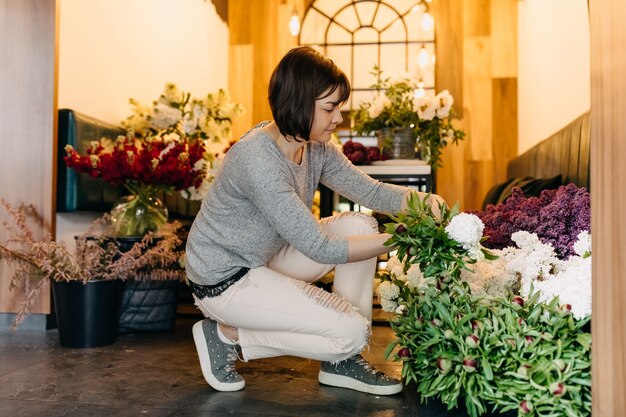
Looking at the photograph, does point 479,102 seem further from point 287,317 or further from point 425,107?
point 287,317

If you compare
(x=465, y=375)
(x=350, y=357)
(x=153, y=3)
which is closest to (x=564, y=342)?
(x=465, y=375)

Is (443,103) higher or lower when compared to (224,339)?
higher

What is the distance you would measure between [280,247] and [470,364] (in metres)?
0.76

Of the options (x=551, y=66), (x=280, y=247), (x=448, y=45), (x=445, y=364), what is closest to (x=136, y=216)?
(x=280, y=247)

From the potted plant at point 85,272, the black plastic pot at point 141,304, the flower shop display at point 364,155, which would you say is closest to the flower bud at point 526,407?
the potted plant at point 85,272

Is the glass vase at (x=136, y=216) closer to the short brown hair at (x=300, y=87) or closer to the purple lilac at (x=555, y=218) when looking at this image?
the short brown hair at (x=300, y=87)

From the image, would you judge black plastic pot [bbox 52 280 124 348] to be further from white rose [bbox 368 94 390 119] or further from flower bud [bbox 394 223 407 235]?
white rose [bbox 368 94 390 119]

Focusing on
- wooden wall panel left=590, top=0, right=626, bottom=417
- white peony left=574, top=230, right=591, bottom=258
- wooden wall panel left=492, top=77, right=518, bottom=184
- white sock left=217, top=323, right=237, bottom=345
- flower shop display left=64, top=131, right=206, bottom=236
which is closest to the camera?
wooden wall panel left=590, top=0, right=626, bottom=417

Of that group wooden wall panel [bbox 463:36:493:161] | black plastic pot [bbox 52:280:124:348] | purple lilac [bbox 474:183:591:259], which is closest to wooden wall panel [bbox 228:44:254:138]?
wooden wall panel [bbox 463:36:493:161]

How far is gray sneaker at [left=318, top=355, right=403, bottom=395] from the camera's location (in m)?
1.80

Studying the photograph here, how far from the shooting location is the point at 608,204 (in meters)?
1.06

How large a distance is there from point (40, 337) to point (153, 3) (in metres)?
2.46

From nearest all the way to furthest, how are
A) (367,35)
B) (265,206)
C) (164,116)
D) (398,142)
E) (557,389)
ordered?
(557,389)
(265,206)
(164,116)
(398,142)
(367,35)

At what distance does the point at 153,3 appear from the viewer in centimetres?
420
